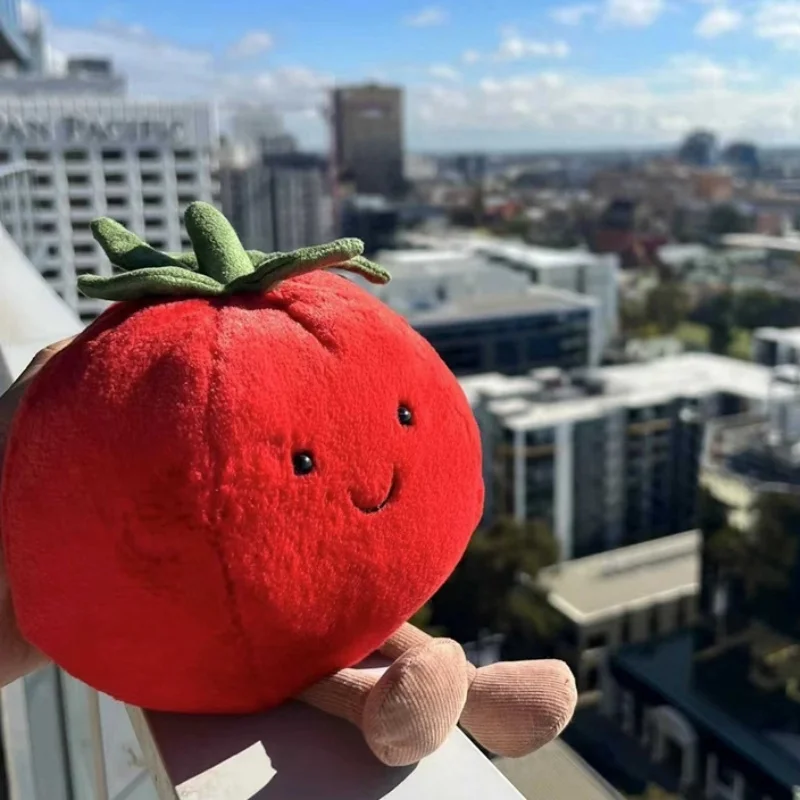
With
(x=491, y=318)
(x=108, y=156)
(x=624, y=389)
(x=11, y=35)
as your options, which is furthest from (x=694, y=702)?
(x=11, y=35)

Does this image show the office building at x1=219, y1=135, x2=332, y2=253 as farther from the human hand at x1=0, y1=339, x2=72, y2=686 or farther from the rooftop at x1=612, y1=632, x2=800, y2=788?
the human hand at x1=0, y1=339, x2=72, y2=686

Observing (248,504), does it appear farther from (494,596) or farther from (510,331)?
(510,331)

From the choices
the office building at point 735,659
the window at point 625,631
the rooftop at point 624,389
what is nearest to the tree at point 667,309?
the rooftop at point 624,389

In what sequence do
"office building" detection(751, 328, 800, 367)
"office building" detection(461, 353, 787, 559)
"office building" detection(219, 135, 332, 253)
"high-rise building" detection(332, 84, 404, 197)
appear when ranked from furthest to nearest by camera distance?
"high-rise building" detection(332, 84, 404, 197), "office building" detection(219, 135, 332, 253), "office building" detection(751, 328, 800, 367), "office building" detection(461, 353, 787, 559)

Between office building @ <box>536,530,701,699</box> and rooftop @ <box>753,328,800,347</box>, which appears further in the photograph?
rooftop @ <box>753,328,800,347</box>

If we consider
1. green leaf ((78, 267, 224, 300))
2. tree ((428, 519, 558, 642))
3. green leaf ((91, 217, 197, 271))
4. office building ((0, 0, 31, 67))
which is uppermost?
office building ((0, 0, 31, 67))

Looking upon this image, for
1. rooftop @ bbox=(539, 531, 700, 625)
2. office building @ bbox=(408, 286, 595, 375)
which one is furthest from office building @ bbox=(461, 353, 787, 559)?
office building @ bbox=(408, 286, 595, 375)

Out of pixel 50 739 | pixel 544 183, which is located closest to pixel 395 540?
pixel 50 739
